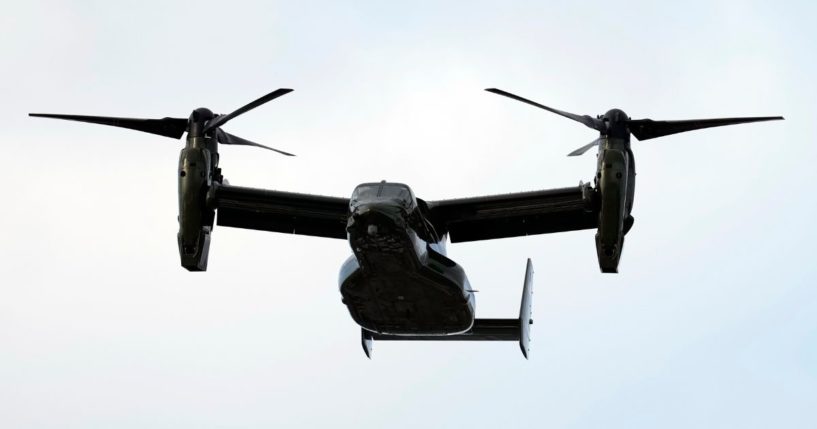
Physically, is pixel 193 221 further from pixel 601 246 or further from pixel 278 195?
pixel 601 246

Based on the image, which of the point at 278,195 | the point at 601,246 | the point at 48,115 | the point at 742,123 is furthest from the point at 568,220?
the point at 48,115

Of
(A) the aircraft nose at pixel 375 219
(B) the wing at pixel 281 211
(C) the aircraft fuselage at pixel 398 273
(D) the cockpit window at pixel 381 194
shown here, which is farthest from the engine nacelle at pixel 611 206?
(B) the wing at pixel 281 211

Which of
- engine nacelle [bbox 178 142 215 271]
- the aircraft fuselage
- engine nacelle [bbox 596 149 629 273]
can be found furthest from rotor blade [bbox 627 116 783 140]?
engine nacelle [bbox 178 142 215 271]

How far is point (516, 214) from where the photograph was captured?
2744cm

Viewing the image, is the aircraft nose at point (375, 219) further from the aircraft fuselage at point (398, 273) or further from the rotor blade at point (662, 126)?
the rotor blade at point (662, 126)

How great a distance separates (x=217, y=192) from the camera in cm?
2717

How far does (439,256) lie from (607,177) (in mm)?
3350

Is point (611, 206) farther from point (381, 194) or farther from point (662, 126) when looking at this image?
point (381, 194)

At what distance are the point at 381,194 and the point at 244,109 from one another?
4.79 m

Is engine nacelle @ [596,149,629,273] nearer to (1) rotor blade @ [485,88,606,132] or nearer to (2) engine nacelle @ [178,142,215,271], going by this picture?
(1) rotor blade @ [485,88,606,132]

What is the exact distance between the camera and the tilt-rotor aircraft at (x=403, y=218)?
25.2 meters

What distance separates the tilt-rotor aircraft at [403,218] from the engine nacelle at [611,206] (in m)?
0.02

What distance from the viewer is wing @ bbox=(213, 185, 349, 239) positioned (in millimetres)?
27562

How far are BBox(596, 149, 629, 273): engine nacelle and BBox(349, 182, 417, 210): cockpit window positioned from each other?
3.48m
